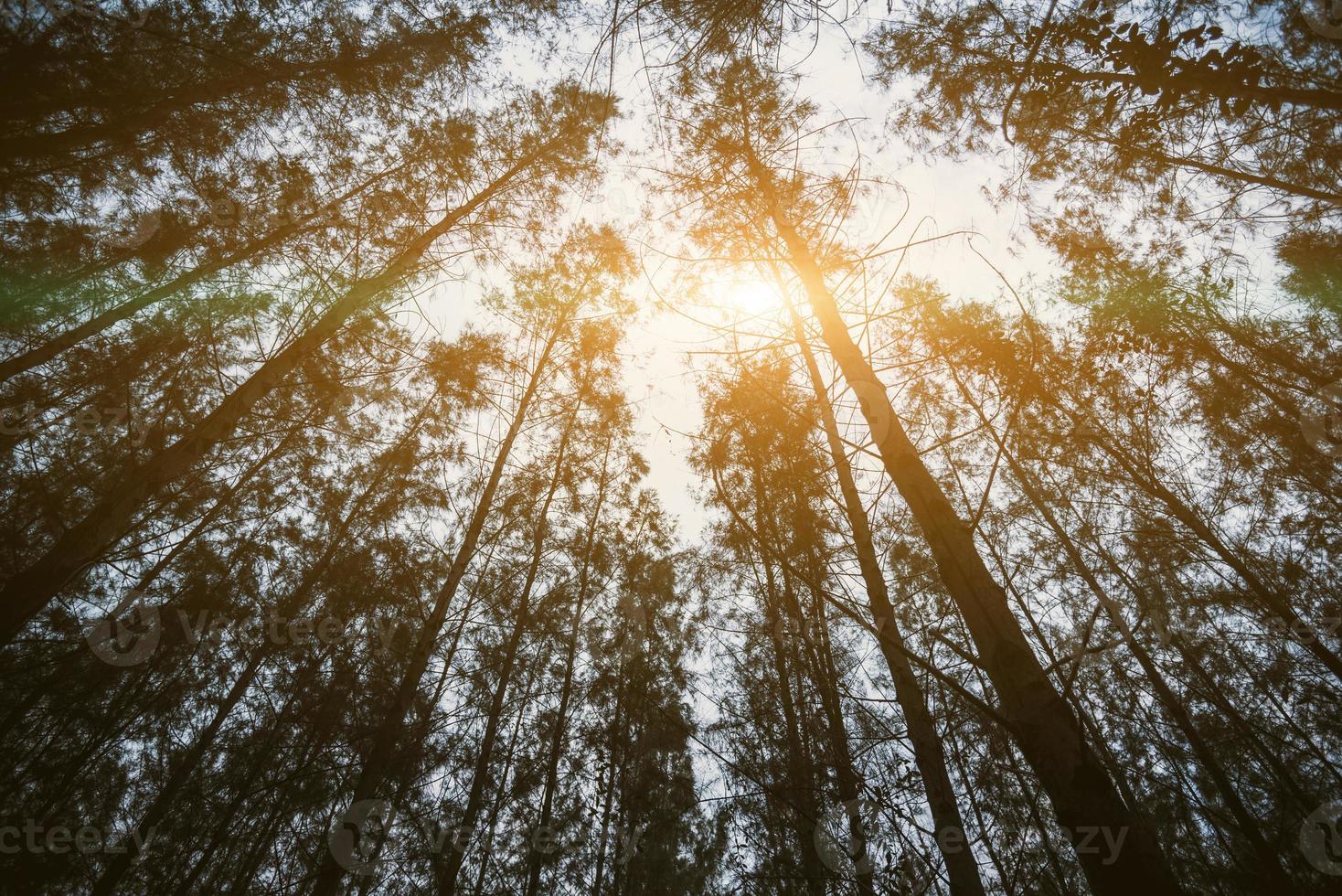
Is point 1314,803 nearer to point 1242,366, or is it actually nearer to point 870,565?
point 1242,366

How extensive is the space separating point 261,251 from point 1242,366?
436 inches

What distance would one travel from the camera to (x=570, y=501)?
Result: 8.52 meters
